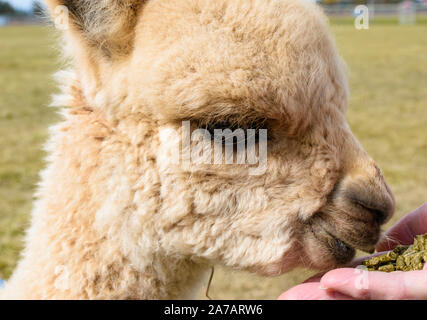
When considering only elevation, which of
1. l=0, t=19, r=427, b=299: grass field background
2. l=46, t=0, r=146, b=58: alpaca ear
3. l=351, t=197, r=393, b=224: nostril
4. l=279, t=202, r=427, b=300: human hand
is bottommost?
l=0, t=19, r=427, b=299: grass field background

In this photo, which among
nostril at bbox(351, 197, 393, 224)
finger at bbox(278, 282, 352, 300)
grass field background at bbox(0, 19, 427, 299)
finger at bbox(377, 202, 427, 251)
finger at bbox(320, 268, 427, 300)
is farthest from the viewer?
grass field background at bbox(0, 19, 427, 299)

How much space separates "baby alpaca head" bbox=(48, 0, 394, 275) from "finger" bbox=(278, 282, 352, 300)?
101 mm

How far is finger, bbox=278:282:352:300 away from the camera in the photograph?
1965mm

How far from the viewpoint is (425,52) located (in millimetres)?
22750

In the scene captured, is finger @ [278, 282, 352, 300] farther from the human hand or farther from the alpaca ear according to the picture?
the alpaca ear

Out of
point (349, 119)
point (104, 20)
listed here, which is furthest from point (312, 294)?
point (349, 119)

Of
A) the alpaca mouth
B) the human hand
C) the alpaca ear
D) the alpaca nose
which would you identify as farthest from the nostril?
the alpaca ear

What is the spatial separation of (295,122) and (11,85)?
1688 cm

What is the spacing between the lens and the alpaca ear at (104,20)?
2129mm

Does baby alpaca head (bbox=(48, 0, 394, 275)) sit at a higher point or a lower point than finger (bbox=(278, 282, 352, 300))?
higher

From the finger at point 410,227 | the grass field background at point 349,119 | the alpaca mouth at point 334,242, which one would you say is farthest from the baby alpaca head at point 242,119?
the finger at point 410,227

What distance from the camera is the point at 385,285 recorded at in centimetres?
186

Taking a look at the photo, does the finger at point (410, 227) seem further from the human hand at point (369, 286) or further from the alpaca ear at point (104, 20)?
the alpaca ear at point (104, 20)

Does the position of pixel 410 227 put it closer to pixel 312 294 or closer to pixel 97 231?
pixel 312 294
